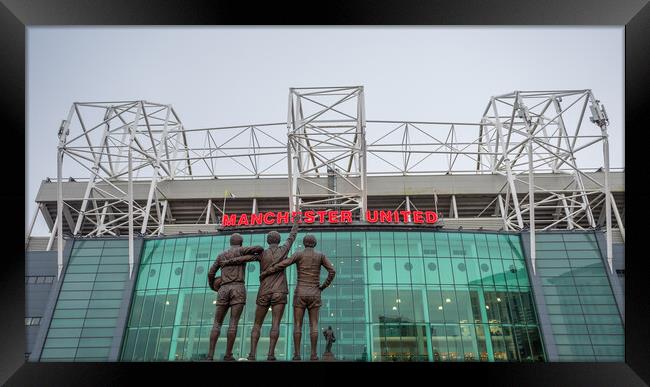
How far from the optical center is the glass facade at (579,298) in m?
35.1

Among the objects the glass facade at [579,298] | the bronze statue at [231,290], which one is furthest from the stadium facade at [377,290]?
the bronze statue at [231,290]

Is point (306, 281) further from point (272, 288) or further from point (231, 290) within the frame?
point (231, 290)

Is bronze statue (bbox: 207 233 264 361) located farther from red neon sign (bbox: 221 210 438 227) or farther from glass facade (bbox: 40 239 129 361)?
glass facade (bbox: 40 239 129 361)

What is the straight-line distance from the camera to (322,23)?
13.7 meters

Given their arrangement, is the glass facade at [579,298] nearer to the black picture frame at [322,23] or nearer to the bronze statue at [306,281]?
the black picture frame at [322,23]

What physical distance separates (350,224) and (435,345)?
9.41m

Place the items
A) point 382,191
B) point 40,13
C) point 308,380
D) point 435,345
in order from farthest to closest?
point 382,191, point 435,345, point 40,13, point 308,380

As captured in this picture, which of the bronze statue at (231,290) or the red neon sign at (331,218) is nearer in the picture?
the bronze statue at (231,290)

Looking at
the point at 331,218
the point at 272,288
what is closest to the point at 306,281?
the point at 272,288

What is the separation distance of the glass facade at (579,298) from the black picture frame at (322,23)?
77.2 ft

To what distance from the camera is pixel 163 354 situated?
35.7 meters
